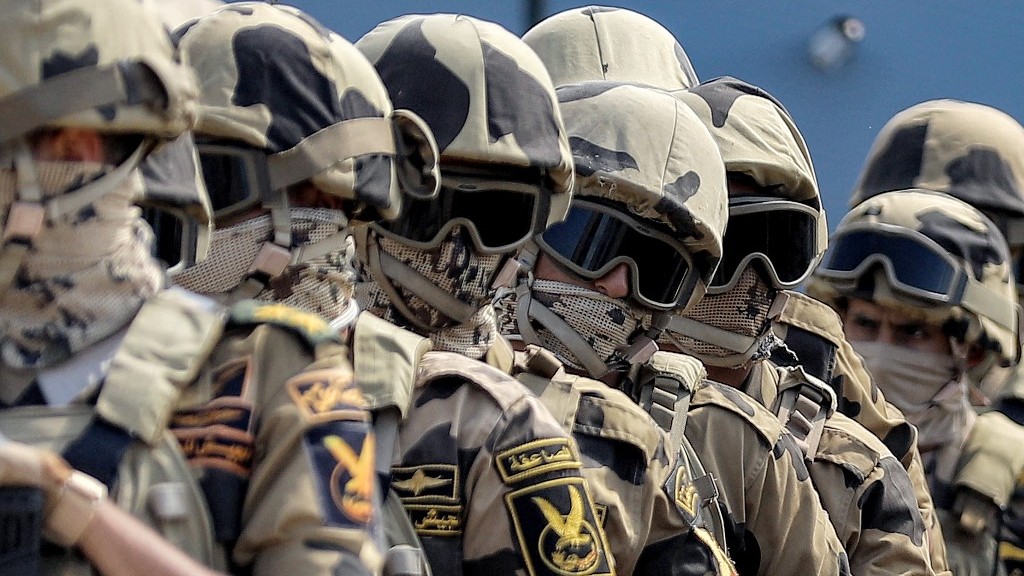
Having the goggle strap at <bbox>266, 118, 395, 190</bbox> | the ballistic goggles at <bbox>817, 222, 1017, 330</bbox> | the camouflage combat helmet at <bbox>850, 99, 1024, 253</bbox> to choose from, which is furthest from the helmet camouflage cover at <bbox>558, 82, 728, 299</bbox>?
the camouflage combat helmet at <bbox>850, 99, 1024, 253</bbox>

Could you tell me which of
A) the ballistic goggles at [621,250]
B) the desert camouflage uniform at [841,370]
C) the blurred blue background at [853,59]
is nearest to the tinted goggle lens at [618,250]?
the ballistic goggles at [621,250]

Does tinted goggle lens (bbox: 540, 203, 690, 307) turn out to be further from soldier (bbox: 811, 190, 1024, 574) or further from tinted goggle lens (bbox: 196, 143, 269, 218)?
soldier (bbox: 811, 190, 1024, 574)

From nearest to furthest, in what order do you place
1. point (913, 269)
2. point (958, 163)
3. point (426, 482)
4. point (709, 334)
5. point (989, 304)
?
point (426, 482), point (709, 334), point (913, 269), point (989, 304), point (958, 163)

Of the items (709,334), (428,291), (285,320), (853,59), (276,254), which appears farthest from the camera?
(853,59)

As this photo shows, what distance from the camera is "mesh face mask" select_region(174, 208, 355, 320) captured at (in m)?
3.38

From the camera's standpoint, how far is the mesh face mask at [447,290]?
3.68 meters

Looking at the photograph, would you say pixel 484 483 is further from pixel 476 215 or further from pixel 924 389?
pixel 924 389

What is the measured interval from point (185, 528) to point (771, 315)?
296 cm

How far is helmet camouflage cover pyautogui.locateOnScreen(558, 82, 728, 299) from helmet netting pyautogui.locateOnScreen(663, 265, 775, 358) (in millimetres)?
466

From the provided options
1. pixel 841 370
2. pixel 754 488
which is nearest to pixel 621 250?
pixel 754 488

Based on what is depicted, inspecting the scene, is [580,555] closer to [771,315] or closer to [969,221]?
[771,315]

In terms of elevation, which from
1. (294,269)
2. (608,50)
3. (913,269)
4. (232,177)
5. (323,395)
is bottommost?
(913,269)

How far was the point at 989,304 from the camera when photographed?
6.23 meters

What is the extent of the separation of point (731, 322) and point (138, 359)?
2.77m
